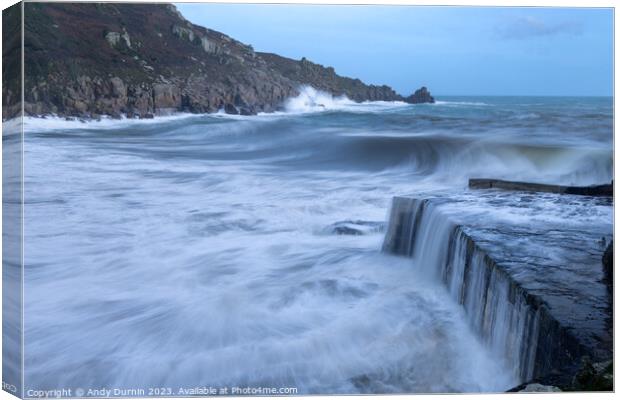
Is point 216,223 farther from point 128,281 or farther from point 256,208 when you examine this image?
point 128,281

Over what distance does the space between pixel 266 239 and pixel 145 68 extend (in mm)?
1259

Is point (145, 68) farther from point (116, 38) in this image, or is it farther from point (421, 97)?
point (421, 97)

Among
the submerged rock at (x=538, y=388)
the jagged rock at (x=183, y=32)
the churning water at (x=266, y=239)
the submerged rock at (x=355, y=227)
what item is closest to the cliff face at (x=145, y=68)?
the jagged rock at (x=183, y=32)

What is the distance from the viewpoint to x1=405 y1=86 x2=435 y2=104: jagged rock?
5.42 m

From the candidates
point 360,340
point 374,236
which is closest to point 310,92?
point 374,236

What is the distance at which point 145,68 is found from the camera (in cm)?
523

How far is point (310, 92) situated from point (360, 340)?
1568 mm

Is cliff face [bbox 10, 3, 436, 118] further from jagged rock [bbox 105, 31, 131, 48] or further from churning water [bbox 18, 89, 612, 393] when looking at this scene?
churning water [bbox 18, 89, 612, 393]

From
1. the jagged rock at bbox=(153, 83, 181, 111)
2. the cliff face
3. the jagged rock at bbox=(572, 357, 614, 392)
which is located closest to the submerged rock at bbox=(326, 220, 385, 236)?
the cliff face

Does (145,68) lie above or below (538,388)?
above

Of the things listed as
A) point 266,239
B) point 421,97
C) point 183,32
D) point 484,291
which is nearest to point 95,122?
point 183,32

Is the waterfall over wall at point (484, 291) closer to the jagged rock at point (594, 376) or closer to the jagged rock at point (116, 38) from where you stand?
the jagged rock at point (594, 376)

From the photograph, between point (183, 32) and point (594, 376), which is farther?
point (183, 32)

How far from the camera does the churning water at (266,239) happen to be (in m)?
4.84
